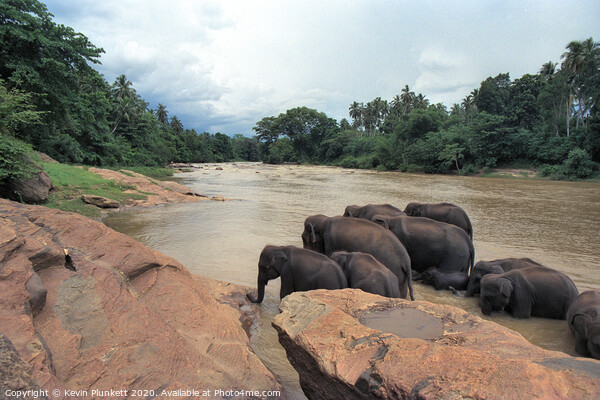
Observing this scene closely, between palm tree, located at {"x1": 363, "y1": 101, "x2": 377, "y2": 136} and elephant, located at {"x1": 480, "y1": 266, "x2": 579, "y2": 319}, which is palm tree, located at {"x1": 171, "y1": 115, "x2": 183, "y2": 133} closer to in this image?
palm tree, located at {"x1": 363, "y1": 101, "x2": 377, "y2": 136}

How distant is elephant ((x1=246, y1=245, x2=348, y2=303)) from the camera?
493cm

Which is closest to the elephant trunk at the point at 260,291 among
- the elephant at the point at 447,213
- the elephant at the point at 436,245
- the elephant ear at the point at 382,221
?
the elephant ear at the point at 382,221

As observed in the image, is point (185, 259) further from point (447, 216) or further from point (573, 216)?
point (573, 216)

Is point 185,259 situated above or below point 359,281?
below

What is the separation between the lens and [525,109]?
159ft

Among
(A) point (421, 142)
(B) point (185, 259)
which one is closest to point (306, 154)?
(A) point (421, 142)

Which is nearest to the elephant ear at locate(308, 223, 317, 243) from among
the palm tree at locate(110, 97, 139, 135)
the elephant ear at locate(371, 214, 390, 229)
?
the elephant ear at locate(371, 214, 390, 229)

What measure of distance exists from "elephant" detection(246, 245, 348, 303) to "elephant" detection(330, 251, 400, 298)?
0.67ft

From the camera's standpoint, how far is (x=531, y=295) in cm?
531

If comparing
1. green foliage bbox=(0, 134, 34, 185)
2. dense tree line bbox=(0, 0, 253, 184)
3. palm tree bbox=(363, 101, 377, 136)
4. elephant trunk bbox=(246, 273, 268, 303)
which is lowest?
elephant trunk bbox=(246, 273, 268, 303)

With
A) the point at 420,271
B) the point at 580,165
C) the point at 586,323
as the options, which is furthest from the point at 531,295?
the point at 580,165

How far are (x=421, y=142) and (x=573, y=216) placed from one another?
40494 millimetres

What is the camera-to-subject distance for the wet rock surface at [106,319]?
85.7 inches

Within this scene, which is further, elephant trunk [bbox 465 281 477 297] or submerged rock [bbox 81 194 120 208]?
submerged rock [bbox 81 194 120 208]
